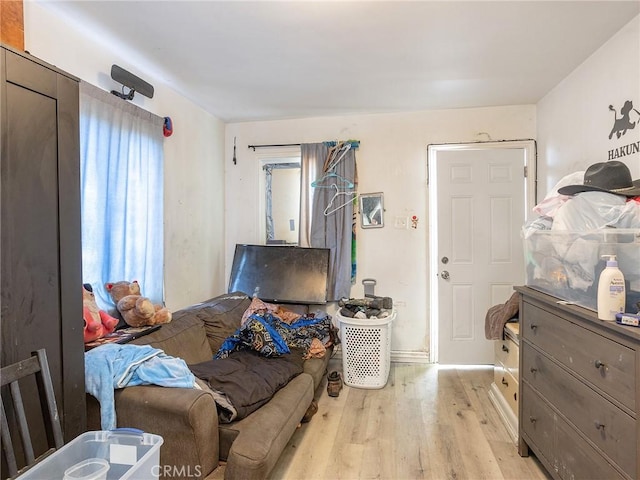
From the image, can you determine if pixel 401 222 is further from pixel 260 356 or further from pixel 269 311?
pixel 260 356

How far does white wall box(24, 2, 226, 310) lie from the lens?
193cm

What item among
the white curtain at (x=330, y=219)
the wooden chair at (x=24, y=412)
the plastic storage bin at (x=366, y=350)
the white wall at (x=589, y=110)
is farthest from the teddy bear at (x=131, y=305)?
the white wall at (x=589, y=110)

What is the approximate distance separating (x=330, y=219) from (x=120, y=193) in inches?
76.1

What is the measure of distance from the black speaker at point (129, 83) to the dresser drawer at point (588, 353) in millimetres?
2744

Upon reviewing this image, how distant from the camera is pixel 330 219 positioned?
144 inches

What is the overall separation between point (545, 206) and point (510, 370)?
1.19 meters

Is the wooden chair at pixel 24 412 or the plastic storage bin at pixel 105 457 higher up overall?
Result: the wooden chair at pixel 24 412

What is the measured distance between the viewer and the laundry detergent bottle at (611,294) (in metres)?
1.34

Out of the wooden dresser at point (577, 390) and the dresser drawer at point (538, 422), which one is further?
the dresser drawer at point (538, 422)

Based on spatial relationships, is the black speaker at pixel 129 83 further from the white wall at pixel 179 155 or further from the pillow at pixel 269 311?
the pillow at pixel 269 311

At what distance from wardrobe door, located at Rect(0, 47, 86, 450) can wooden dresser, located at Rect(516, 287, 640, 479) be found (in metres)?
1.93

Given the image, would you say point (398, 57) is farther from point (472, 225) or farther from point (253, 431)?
point (253, 431)

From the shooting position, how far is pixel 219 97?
10.4ft

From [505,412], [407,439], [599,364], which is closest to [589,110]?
[599,364]
